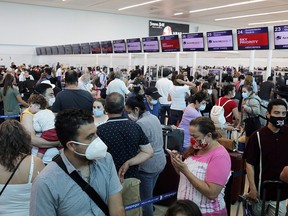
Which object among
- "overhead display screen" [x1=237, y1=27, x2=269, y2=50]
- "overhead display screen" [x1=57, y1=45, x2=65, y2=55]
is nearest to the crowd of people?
"overhead display screen" [x1=237, y1=27, x2=269, y2=50]

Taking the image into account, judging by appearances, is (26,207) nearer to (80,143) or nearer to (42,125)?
(80,143)

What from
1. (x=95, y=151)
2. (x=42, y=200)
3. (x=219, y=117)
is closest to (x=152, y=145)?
A: (x=95, y=151)

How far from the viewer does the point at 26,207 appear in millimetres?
2330

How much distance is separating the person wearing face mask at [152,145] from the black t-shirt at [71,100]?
984mm

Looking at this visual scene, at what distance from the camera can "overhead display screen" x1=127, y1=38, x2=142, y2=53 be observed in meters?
12.7

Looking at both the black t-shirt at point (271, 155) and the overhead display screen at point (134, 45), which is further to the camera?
the overhead display screen at point (134, 45)

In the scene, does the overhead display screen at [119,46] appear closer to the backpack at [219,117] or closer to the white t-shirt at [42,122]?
the backpack at [219,117]

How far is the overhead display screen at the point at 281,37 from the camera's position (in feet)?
25.7

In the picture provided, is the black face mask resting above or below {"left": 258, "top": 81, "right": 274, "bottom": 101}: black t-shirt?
above

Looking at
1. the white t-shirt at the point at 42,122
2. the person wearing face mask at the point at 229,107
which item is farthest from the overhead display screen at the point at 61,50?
the white t-shirt at the point at 42,122

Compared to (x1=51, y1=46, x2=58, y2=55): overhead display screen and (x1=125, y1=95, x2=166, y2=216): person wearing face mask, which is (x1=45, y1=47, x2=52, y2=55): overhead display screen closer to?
(x1=51, y1=46, x2=58, y2=55): overhead display screen

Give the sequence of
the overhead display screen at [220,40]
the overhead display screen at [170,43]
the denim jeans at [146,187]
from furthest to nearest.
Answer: the overhead display screen at [170,43], the overhead display screen at [220,40], the denim jeans at [146,187]

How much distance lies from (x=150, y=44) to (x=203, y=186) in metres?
10.2

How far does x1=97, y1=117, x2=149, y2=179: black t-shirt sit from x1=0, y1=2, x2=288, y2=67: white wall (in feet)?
61.5
